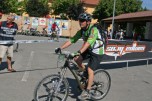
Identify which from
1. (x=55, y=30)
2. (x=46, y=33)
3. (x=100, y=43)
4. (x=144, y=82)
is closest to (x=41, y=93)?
(x=100, y=43)

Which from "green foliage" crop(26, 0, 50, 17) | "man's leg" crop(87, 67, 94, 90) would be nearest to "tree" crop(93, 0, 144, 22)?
"green foliage" crop(26, 0, 50, 17)

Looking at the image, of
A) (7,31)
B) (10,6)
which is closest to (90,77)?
(7,31)

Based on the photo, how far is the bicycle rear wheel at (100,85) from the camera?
730 cm

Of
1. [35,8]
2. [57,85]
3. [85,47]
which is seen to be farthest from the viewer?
[35,8]

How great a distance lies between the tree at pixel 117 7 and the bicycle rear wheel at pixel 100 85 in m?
63.1

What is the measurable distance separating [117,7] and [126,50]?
59.3m

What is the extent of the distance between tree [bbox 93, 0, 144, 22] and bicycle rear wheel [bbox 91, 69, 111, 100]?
207 ft

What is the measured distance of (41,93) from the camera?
6273mm

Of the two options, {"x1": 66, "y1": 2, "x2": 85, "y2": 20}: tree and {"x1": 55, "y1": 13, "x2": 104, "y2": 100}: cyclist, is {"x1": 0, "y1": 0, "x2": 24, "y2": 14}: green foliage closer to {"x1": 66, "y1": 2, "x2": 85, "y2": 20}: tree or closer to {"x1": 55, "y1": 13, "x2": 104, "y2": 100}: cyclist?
{"x1": 66, "y1": 2, "x2": 85, "y2": 20}: tree

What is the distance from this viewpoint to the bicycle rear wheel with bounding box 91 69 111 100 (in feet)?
23.9

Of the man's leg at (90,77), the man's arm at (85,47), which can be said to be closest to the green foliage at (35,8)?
the man's leg at (90,77)

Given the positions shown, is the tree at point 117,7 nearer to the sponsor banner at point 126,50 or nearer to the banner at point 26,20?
the banner at point 26,20

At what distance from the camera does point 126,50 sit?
483 inches

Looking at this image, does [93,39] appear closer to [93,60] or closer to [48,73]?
[93,60]
